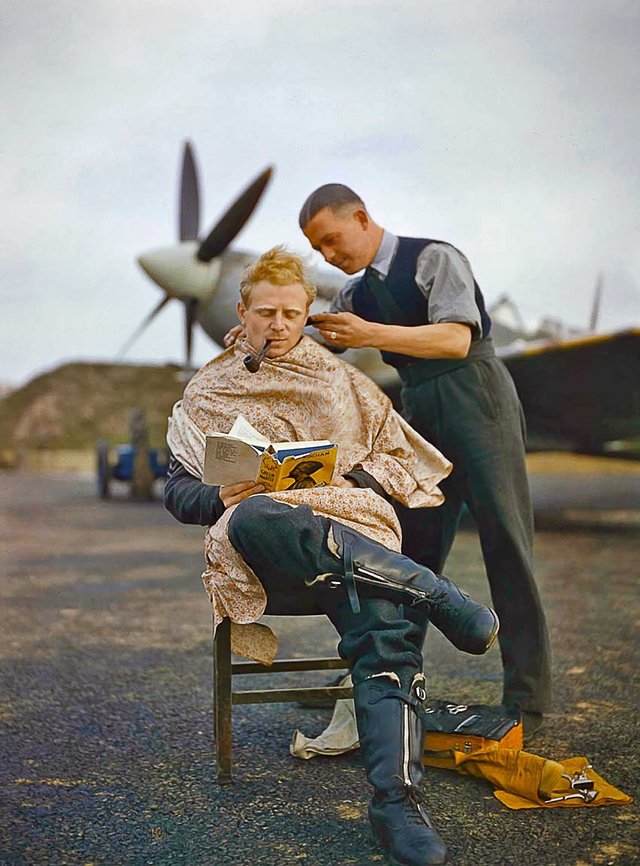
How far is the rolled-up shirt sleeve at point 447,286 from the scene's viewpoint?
2215mm

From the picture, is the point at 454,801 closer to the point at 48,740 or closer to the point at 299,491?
the point at 299,491

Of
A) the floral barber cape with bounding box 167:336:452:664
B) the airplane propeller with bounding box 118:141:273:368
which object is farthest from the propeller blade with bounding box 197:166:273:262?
the floral barber cape with bounding box 167:336:452:664

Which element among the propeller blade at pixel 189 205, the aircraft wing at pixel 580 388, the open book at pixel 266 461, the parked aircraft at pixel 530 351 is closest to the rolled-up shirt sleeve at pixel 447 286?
the open book at pixel 266 461

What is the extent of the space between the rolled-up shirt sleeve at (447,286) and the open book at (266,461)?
579 millimetres

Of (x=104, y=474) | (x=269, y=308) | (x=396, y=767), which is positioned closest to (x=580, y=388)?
(x=269, y=308)

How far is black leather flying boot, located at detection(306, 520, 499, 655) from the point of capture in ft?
5.79

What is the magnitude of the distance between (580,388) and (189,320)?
15.4 feet

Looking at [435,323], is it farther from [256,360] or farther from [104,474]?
[104,474]

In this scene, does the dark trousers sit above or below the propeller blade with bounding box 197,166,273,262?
below

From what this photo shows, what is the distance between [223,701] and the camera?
2016 millimetres

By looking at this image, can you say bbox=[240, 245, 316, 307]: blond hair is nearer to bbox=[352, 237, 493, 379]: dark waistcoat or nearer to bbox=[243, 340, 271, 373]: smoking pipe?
bbox=[243, 340, 271, 373]: smoking pipe

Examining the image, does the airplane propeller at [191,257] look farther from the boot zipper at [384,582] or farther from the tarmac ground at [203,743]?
the boot zipper at [384,582]

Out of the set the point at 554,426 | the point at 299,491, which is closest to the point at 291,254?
the point at 299,491

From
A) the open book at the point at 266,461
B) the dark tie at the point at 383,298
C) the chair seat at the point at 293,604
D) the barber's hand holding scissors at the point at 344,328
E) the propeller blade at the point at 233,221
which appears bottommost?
the chair seat at the point at 293,604
